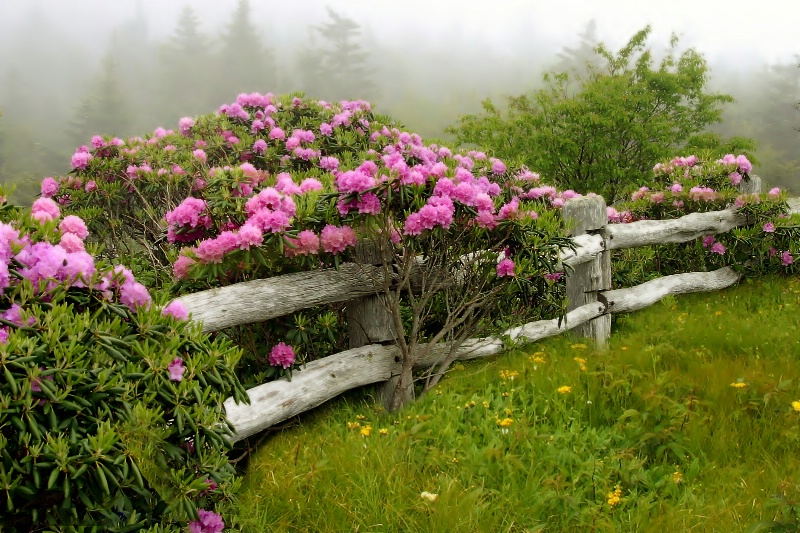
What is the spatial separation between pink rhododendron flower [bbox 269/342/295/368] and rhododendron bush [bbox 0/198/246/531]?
1358mm

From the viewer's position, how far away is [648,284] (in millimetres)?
6184

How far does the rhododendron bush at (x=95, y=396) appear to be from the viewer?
1559mm

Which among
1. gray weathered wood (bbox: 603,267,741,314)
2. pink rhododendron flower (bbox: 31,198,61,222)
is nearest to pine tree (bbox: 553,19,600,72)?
gray weathered wood (bbox: 603,267,741,314)

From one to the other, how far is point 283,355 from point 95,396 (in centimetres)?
191

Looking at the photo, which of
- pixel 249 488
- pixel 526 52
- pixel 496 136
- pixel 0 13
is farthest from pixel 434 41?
pixel 249 488

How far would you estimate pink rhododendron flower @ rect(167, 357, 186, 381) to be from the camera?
1.93 metres

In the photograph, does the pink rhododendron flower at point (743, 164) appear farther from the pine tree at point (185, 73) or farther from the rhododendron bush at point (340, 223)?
the pine tree at point (185, 73)

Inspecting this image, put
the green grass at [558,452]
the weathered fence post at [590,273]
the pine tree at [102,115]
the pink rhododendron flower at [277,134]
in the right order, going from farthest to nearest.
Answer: the pine tree at [102,115], the pink rhododendron flower at [277,134], the weathered fence post at [590,273], the green grass at [558,452]

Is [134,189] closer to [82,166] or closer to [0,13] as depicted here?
[82,166]

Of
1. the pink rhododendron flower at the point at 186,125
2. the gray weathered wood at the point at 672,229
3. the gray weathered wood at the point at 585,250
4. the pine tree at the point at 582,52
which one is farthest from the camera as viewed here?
the pine tree at the point at 582,52

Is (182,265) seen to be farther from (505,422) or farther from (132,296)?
(505,422)

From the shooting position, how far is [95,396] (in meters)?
1.67

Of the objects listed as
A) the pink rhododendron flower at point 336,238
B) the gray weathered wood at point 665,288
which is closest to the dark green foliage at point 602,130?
the gray weathered wood at point 665,288

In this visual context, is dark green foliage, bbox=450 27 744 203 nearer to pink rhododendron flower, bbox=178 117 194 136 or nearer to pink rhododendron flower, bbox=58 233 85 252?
pink rhododendron flower, bbox=178 117 194 136
